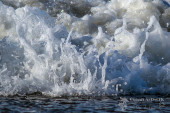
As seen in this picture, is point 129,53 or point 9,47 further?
point 129,53

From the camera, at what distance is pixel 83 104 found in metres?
6.63

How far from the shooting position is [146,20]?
11.7 meters

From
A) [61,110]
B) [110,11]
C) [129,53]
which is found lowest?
[61,110]

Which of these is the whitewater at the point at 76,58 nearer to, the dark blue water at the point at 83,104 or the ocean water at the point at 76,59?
the ocean water at the point at 76,59

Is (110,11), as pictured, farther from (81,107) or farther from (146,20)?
(81,107)

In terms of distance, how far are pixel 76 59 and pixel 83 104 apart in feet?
5.83

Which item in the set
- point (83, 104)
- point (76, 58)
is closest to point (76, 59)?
point (76, 58)

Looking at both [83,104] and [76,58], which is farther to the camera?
[76,58]

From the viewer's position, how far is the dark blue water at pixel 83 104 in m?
6.20

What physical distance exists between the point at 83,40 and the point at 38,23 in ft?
4.71

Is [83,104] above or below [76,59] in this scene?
below

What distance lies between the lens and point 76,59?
827 centimetres

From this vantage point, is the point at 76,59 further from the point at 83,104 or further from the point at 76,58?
the point at 83,104

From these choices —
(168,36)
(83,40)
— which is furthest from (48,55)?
(168,36)
